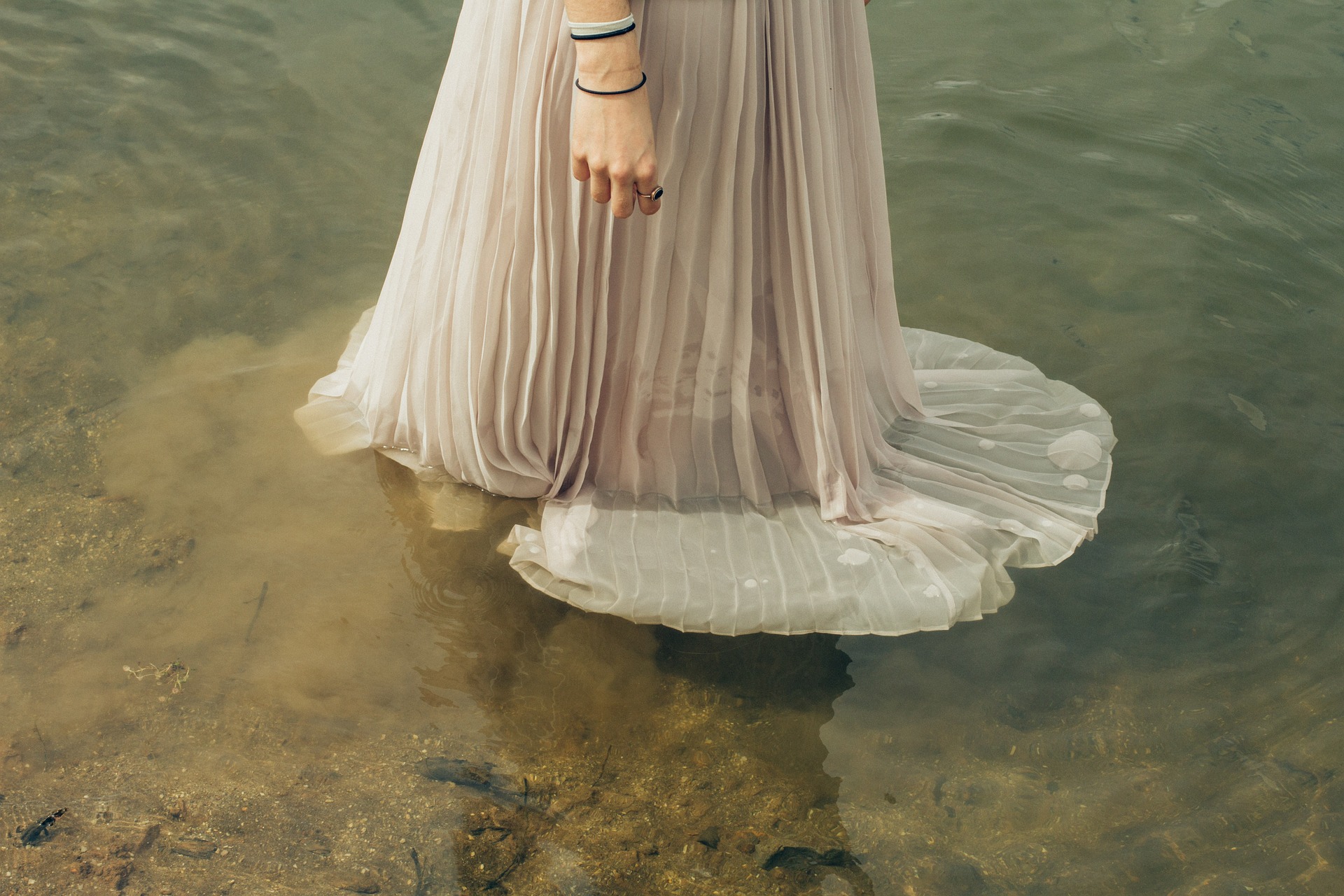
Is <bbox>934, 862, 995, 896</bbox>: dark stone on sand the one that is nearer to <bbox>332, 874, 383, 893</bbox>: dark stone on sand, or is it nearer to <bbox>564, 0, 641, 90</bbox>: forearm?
<bbox>332, 874, 383, 893</bbox>: dark stone on sand

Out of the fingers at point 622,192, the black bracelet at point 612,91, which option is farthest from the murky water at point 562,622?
the black bracelet at point 612,91

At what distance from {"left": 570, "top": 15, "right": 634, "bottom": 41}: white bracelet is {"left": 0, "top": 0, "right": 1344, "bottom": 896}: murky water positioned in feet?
3.61

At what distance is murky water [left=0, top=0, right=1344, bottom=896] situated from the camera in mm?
2049

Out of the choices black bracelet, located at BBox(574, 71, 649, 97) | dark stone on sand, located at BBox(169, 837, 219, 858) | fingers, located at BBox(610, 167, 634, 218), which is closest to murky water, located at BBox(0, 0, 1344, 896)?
dark stone on sand, located at BBox(169, 837, 219, 858)

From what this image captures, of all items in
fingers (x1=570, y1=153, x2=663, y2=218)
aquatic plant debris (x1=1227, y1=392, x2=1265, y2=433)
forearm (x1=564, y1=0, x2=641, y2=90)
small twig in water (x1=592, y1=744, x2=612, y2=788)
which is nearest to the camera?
forearm (x1=564, y1=0, x2=641, y2=90)

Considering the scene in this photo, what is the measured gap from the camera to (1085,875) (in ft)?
6.79

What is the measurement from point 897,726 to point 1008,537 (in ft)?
1.51

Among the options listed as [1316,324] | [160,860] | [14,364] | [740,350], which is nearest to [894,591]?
[740,350]

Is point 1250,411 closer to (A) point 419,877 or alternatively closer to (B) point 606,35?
(B) point 606,35

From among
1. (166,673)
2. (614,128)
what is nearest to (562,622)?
(166,673)

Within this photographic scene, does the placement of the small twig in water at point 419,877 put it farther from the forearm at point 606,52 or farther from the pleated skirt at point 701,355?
the forearm at point 606,52

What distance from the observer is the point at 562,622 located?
2.42m

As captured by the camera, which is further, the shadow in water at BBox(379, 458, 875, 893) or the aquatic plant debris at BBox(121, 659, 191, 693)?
the aquatic plant debris at BBox(121, 659, 191, 693)

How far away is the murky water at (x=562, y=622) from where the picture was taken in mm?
2049
